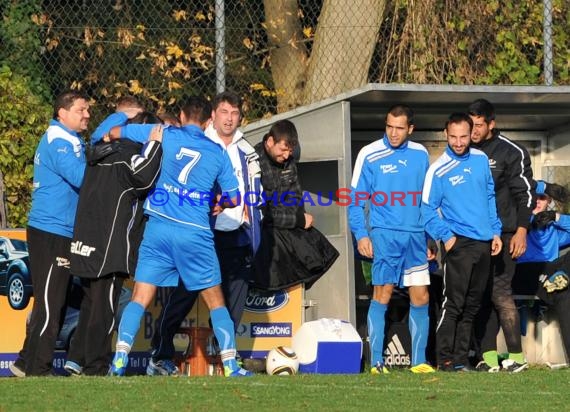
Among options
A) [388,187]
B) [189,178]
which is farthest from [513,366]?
[189,178]

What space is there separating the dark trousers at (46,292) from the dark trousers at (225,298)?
3.12 ft

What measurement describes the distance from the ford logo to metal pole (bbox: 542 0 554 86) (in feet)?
12.4

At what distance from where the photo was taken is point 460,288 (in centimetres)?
1080

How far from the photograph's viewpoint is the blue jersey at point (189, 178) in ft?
31.2

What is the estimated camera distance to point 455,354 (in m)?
11.0

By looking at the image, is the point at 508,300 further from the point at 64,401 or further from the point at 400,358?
the point at 64,401

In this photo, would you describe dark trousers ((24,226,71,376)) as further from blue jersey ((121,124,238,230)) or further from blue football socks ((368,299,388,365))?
blue football socks ((368,299,388,365))

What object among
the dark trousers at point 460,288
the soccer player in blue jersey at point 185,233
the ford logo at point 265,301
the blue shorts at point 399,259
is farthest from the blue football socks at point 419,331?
the soccer player in blue jersey at point 185,233

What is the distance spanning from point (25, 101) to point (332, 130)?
3.27 metres

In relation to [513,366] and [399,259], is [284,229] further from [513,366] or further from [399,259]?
[513,366]

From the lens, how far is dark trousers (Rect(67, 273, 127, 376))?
9719 millimetres

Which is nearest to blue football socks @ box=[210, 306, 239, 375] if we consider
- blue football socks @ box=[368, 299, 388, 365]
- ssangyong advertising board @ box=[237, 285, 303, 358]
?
ssangyong advertising board @ box=[237, 285, 303, 358]

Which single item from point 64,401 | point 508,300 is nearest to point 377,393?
point 64,401

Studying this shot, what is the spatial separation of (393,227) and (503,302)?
47.5 inches
